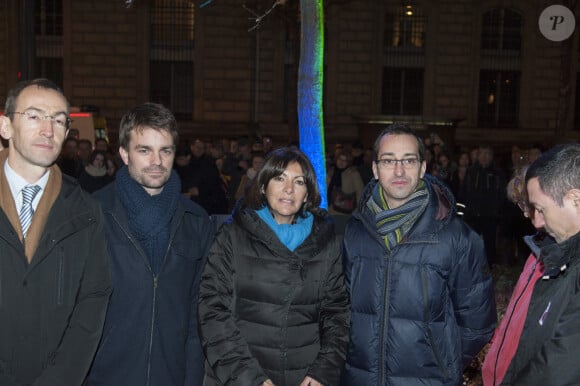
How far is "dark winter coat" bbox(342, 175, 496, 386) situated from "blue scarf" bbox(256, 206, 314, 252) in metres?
0.33

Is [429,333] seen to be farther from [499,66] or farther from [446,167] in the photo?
[499,66]

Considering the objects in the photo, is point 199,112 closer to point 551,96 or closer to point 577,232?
point 551,96

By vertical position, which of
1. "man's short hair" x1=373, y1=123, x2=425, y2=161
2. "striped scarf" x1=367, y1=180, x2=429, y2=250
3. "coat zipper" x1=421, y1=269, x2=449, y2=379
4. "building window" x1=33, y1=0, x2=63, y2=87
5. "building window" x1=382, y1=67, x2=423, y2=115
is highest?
"building window" x1=33, y1=0, x2=63, y2=87

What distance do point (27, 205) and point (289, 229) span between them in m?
1.47

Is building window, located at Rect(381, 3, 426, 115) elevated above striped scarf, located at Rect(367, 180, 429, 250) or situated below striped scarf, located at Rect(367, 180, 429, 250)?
above

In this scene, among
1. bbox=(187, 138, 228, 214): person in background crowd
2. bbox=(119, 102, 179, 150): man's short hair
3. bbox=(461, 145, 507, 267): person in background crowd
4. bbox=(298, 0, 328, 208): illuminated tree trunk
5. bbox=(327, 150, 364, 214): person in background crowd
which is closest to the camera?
bbox=(119, 102, 179, 150): man's short hair

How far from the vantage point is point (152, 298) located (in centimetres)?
Result: 354

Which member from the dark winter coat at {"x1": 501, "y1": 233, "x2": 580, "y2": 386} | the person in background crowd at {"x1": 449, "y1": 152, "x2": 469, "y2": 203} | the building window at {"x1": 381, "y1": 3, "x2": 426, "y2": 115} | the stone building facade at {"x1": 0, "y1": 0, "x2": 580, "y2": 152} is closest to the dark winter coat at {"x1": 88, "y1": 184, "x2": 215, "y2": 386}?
the dark winter coat at {"x1": 501, "y1": 233, "x2": 580, "y2": 386}

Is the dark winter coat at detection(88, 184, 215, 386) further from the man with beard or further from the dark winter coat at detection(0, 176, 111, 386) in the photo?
the dark winter coat at detection(0, 176, 111, 386)

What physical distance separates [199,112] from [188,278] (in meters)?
24.1

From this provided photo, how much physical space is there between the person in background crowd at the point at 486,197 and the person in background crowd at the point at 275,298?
7.80 metres

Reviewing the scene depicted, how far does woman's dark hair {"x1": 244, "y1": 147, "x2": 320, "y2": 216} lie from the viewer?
382 cm

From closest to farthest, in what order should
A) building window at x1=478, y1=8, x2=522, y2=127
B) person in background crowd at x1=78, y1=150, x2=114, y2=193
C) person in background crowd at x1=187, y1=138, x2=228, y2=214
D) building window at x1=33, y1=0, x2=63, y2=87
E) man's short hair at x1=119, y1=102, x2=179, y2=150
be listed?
man's short hair at x1=119, y1=102, x2=179, y2=150 → person in background crowd at x1=78, y1=150, x2=114, y2=193 → person in background crowd at x1=187, y1=138, x2=228, y2=214 → building window at x1=33, y1=0, x2=63, y2=87 → building window at x1=478, y1=8, x2=522, y2=127

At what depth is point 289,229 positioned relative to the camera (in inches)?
149
